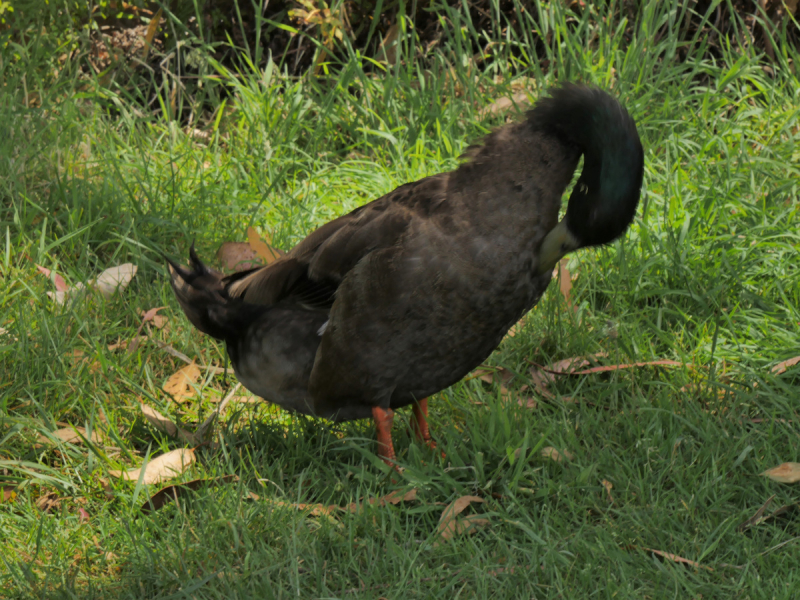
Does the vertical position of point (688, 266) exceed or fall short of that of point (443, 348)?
it falls short

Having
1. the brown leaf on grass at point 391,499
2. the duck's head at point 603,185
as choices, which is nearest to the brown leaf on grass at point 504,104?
the duck's head at point 603,185

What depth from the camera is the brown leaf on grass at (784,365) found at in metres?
3.36

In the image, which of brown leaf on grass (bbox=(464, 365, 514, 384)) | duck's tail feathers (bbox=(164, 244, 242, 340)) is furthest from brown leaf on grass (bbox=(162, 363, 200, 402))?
brown leaf on grass (bbox=(464, 365, 514, 384))

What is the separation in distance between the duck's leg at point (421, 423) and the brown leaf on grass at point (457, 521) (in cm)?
39

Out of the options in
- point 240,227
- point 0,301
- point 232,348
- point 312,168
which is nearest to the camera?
point 232,348

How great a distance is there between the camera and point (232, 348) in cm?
328

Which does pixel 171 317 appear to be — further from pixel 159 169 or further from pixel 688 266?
pixel 688 266

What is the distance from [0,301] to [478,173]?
209cm

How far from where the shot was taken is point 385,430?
3057 millimetres

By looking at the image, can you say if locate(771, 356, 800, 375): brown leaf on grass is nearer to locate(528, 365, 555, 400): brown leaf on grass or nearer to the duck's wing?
locate(528, 365, 555, 400): brown leaf on grass

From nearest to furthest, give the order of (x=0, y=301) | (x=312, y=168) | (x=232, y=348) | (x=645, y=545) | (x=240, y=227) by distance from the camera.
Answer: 1. (x=645, y=545)
2. (x=232, y=348)
3. (x=0, y=301)
4. (x=240, y=227)
5. (x=312, y=168)

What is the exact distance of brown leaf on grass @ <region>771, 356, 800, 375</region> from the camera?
132 inches

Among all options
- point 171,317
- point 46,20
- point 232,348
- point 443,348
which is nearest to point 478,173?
point 443,348

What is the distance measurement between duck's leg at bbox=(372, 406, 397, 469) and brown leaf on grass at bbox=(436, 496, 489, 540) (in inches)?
11.2
